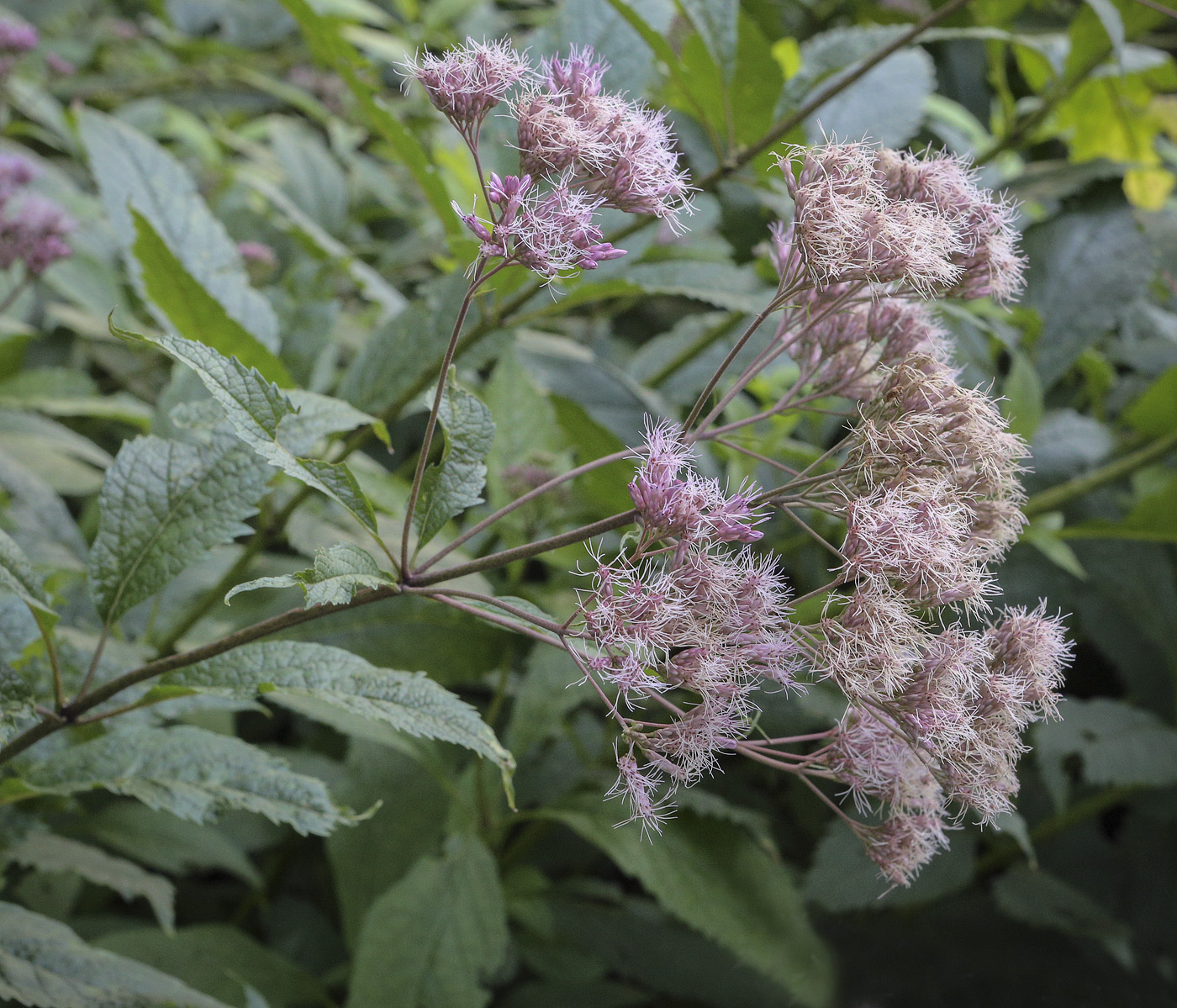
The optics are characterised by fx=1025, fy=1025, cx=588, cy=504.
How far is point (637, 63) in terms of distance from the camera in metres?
1.29

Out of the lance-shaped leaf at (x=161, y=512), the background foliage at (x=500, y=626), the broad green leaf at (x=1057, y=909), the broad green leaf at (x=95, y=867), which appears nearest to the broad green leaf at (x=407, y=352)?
the background foliage at (x=500, y=626)

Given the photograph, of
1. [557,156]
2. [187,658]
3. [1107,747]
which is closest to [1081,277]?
[1107,747]

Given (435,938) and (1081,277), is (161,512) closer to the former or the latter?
(435,938)

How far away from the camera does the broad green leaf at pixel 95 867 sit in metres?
0.98

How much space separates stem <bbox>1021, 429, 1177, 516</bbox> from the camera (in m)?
1.49

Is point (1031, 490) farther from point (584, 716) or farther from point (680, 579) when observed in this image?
point (680, 579)

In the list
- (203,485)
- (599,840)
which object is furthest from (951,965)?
(203,485)

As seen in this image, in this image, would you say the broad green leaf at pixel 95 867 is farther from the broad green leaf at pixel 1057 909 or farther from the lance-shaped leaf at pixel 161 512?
the broad green leaf at pixel 1057 909

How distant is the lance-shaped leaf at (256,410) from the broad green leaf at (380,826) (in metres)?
0.68

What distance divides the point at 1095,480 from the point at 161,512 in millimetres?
1298

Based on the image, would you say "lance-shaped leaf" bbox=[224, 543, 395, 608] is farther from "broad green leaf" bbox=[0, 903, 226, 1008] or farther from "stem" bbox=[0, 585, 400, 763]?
"broad green leaf" bbox=[0, 903, 226, 1008]

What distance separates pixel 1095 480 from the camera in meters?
1.53

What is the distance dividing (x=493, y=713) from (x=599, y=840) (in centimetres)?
22

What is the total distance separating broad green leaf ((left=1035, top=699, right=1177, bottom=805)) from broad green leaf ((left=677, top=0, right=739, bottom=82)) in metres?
0.91
